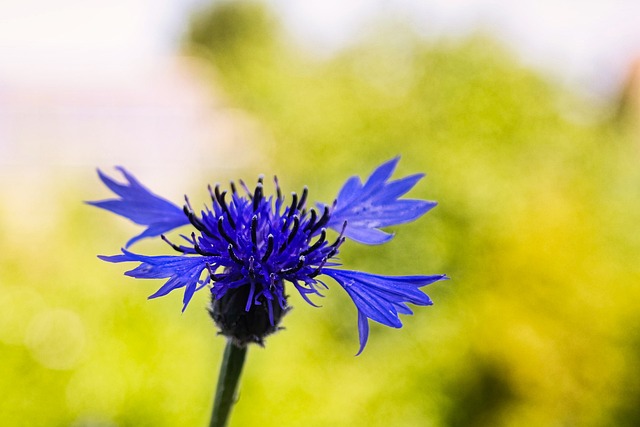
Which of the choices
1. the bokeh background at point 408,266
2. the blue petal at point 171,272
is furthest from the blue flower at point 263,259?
the bokeh background at point 408,266

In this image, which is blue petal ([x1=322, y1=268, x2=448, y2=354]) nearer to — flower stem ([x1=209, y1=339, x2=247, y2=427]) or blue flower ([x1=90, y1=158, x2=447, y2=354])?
blue flower ([x1=90, y1=158, x2=447, y2=354])

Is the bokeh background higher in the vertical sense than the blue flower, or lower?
higher

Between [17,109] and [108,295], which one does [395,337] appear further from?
[17,109]

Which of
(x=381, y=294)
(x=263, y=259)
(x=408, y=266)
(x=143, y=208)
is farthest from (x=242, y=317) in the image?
(x=408, y=266)

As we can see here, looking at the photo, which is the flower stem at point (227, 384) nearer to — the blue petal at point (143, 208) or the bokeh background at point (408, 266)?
the blue petal at point (143, 208)

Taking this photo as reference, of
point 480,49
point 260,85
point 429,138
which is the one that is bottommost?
point 429,138

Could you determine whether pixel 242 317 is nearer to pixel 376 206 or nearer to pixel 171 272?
pixel 171 272

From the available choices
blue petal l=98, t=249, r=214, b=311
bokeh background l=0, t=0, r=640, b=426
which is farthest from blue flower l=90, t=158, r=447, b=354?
bokeh background l=0, t=0, r=640, b=426

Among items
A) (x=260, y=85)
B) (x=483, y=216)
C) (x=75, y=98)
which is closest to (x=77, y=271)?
(x=483, y=216)
